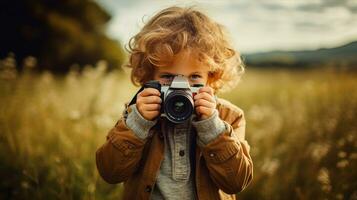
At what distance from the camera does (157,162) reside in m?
1.80

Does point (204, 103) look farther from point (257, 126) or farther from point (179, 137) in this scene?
point (257, 126)

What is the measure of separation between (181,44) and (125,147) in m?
0.59

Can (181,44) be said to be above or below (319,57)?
above

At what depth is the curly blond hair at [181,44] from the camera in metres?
1.90

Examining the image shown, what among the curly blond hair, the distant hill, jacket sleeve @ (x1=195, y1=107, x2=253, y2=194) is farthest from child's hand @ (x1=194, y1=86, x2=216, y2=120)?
the distant hill

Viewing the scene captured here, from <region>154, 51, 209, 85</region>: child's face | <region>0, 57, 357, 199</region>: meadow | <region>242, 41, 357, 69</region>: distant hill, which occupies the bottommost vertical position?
<region>0, 57, 357, 199</region>: meadow

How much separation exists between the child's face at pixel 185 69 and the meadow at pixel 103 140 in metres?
0.80

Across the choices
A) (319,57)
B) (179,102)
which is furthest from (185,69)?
(319,57)

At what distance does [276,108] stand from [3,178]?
9.48ft

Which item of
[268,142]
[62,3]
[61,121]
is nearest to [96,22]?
[62,3]

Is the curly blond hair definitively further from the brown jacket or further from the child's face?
the brown jacket

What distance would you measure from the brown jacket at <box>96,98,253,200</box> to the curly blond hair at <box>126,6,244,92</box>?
0.37m

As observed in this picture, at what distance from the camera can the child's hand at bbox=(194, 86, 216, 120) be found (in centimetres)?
172

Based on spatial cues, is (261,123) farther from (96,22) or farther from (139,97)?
(96,22)
